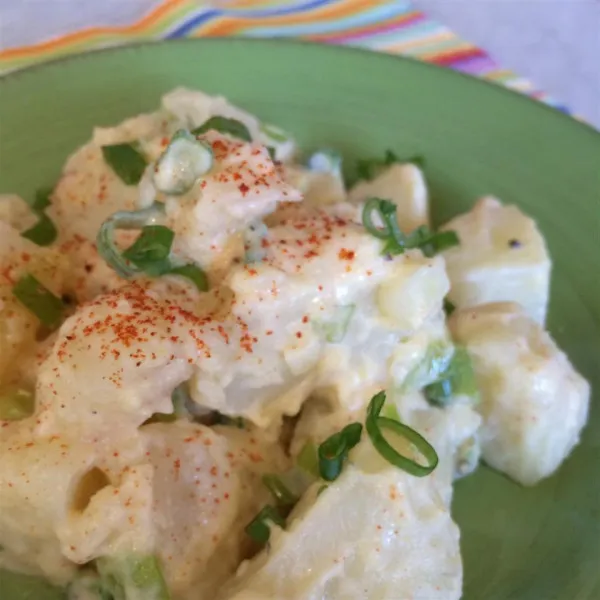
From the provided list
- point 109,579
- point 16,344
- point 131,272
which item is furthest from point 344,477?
point 16,344

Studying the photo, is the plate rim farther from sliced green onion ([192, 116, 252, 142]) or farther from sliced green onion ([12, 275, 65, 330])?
sliced green onion ([12, 275, 65, 330])

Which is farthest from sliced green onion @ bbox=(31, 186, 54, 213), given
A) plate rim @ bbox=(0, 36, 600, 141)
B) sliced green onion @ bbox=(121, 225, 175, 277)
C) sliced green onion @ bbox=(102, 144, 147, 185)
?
sliced green onion @ bbox=(121, 225, 175, 277)

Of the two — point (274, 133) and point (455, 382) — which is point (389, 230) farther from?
point (274, 133)

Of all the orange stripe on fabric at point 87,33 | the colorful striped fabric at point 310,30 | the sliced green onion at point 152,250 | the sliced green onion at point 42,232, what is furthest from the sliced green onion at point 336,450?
the orange stripe on fabric at point 87,33

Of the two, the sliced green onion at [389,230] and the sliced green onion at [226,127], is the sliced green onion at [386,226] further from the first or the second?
the sliced green onion at [226,127]

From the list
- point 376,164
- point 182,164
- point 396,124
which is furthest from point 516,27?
point 182,164

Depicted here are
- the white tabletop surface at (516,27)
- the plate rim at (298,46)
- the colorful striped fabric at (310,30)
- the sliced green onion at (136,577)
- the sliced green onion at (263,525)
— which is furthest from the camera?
the white tabletop surface at (516,27)
